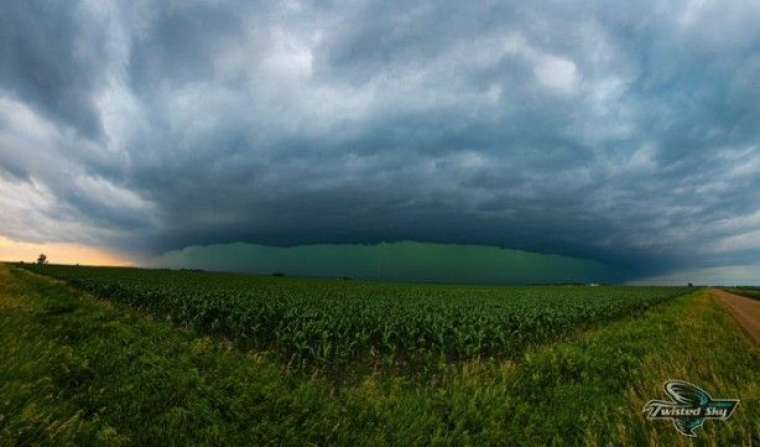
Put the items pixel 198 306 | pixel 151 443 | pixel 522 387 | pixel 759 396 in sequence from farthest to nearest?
pixel 198 306, pixel 522 387, pixel 759 396, pixel 151 443

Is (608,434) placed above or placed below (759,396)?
below

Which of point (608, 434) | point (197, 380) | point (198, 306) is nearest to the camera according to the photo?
point (608, 434)

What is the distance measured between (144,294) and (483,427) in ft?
84.0

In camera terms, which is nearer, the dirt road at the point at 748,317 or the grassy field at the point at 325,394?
the grassy field at the point at 325,394

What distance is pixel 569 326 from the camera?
20.9m

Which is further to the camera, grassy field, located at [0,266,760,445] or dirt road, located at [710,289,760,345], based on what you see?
dirt road, located at [710,289,760,345]

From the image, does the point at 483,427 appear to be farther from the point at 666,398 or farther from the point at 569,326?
the point at 569,326

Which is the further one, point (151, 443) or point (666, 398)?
point (666, 398)

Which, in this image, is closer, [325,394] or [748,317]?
[325,394]

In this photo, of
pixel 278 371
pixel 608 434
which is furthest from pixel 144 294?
pixel 608 434

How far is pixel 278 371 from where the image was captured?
9.54m

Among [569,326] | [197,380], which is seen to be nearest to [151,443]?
[197,380]

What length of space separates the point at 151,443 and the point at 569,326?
20304mm

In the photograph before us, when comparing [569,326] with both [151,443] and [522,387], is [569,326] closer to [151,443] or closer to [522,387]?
[522,387]
